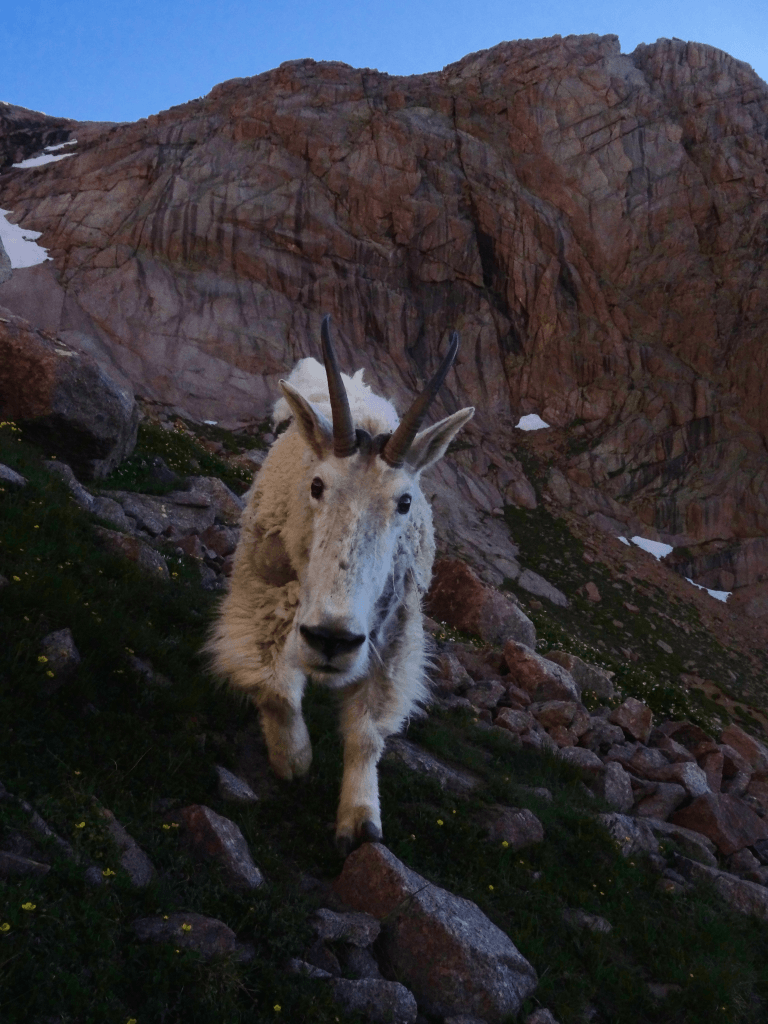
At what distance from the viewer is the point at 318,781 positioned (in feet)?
18.2

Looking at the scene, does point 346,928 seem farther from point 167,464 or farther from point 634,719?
point 167,464

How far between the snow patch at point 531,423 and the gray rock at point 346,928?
2289 inches

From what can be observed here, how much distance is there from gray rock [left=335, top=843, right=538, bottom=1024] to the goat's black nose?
58.4 inches

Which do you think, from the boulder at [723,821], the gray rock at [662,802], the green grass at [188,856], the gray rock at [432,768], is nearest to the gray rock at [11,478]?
the green grass at [188,856]

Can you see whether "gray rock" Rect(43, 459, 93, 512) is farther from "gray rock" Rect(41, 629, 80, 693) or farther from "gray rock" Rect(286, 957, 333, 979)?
"gray rock" Rect(286, 957, 333, 979)

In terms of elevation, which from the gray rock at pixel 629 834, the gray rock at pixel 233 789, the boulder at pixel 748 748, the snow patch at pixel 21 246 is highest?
the snow patch at pixel 21 246

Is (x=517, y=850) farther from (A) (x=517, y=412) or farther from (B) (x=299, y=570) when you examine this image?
(A) (x=517, y=412)

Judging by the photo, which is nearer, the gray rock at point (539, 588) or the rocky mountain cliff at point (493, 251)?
the gray rock at point (539, 588)

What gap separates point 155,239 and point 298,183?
13.1 metres

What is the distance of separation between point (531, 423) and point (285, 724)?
57573mm

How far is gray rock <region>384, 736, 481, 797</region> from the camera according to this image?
6.61 meters

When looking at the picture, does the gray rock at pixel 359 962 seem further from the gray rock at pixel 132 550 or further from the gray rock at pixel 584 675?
the gray rock at pixel 584 675

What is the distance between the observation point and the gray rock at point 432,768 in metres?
6.61

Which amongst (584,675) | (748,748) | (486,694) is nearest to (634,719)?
(584,675)
